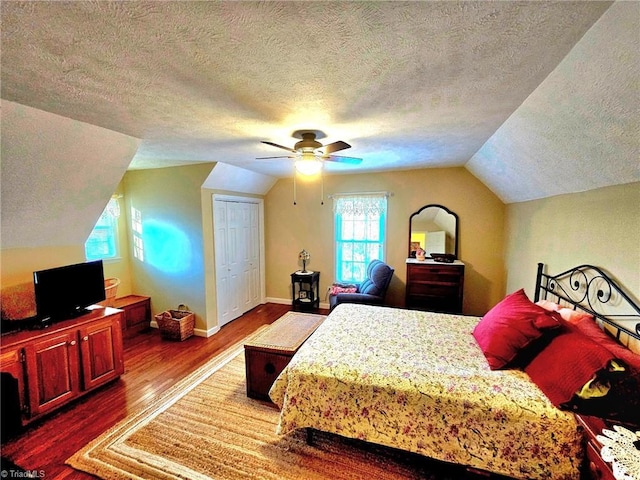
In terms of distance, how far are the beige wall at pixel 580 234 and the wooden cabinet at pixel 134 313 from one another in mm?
5196

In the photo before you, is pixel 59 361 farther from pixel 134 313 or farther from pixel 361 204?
pixel 361 204

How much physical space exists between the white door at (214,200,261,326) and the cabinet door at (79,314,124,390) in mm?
1487

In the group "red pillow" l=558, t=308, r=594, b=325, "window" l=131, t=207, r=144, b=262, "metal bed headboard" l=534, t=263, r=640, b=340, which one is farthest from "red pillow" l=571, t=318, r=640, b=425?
"window" l=131, t=207, r=144, b=262

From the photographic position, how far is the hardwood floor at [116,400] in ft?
6.27

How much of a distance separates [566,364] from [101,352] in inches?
144

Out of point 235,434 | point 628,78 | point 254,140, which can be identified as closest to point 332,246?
point 254,140

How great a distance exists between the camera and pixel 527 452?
147 cm

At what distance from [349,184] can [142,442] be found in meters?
4.10

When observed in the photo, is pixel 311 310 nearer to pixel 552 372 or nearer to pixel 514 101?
pixel 552 372

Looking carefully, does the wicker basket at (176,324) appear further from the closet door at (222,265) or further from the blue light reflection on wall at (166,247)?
the blue light reflection on wall at (166,247)

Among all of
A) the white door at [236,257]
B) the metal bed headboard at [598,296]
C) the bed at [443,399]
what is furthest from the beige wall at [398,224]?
the bed at [443,399]

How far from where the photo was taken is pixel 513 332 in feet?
6.05

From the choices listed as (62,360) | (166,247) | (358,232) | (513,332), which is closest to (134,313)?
(166,247)

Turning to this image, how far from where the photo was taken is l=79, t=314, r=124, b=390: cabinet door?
8.18 feet
